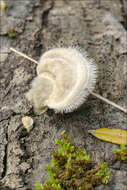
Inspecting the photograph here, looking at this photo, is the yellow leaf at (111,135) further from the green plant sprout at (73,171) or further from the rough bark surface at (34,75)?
the green plant sprout at (73,171)

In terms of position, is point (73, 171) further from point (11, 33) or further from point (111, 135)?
point (11, 33)

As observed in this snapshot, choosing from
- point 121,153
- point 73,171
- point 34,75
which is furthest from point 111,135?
point 34,75

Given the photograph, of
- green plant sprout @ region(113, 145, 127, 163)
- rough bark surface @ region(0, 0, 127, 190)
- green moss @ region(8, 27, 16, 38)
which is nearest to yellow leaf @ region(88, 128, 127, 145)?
rough bark surface @ region(0, 0, 127, 190)

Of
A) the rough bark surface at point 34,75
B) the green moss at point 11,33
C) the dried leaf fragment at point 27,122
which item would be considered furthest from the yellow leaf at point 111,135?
the green moss at point 11,33

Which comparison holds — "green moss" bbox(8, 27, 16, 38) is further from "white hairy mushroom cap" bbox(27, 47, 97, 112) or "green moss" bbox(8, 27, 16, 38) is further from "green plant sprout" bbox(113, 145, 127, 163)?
"green plant sprout" bbox(113, 145, 127, 163)

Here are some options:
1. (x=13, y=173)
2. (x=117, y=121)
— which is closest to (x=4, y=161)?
(x=13, y=173)

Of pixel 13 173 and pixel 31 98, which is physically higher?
pixel 31 98

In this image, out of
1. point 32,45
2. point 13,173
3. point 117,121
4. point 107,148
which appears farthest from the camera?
point 32,45

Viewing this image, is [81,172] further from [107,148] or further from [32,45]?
[32,45]
